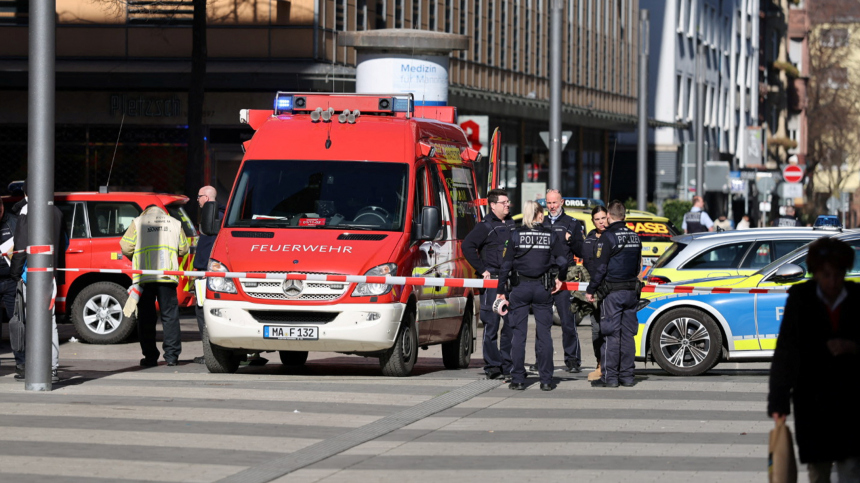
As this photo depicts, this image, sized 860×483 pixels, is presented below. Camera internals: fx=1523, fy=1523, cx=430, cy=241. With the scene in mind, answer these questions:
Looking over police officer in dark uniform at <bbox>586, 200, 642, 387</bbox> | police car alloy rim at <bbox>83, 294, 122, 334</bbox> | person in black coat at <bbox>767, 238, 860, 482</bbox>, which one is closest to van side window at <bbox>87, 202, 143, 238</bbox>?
police car alloy rim at <bbox>83, 294, 122, 334</bbox>

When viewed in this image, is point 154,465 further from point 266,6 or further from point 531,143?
point 531,143

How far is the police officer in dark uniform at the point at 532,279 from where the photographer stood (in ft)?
42.8

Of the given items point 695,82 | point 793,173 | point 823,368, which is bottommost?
point 823,368

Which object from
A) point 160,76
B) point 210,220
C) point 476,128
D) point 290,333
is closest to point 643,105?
point 476,128

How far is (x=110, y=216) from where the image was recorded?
19.0m

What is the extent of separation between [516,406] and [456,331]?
12.1 feet

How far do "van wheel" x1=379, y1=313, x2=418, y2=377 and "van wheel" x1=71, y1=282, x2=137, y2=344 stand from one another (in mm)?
5772

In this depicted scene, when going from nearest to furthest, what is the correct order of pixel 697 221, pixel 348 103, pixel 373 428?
pixel 373 428 < pixel 348 103 < pixel 697 221

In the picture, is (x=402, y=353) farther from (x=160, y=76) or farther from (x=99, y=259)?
(x=160, y=76)

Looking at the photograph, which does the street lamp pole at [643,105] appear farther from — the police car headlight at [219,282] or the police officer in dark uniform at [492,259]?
the police car headlight at [219,282]

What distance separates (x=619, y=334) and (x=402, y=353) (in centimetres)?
202

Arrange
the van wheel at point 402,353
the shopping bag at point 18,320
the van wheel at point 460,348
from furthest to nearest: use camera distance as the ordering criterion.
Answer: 1. the van wheel at point 460,348
2. the van wheel at point 402,353
3. the shopping bag at point 18,320

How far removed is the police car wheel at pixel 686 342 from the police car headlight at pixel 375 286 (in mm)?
2902

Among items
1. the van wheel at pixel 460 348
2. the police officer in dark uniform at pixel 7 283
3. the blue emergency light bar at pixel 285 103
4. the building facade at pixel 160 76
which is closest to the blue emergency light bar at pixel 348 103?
the blue emergency light bar at pixel 285 103
